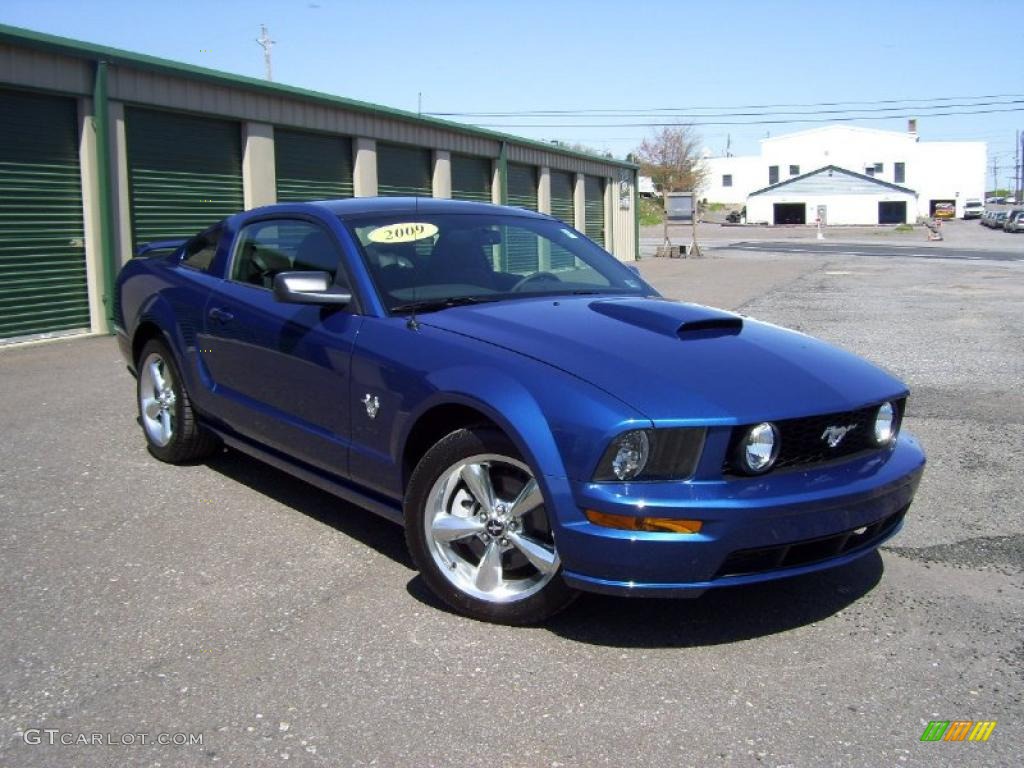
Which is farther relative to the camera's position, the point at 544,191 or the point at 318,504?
the point at 544,191

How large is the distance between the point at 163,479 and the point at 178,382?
55 cm

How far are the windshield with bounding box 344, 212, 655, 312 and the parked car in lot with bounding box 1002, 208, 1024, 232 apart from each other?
215ft

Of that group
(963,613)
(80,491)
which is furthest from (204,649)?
(963,613)

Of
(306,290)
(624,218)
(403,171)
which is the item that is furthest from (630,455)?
(624,218)

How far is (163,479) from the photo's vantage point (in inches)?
223

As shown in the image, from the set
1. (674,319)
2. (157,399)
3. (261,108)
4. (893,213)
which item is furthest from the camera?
(893,213)

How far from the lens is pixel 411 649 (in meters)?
3.53

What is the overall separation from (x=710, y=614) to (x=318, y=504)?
2.22m

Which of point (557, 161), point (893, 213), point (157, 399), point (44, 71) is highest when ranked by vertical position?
point (893, 213)

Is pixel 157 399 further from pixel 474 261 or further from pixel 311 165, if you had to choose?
pixel 311 165

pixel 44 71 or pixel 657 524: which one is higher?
pixel 44 71

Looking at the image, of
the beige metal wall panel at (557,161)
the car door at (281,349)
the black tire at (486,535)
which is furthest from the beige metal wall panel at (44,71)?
the beige metal wall panel at (557,161)

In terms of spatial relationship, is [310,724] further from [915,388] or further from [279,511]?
[915,388]

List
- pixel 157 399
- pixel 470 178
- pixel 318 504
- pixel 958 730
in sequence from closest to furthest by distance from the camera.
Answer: pixel 958 730 → pixel 318 504 → pixel 157 399 → pixel 470 178
